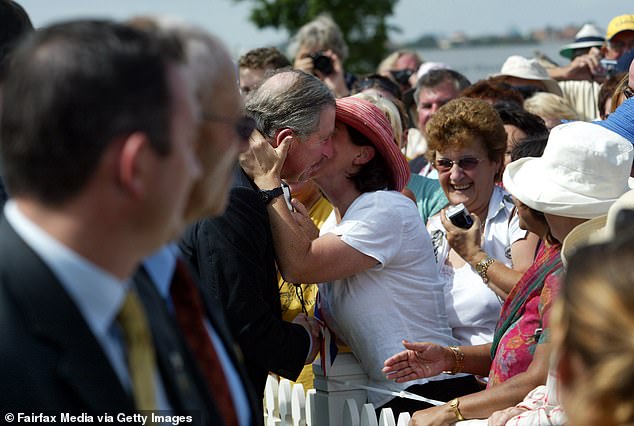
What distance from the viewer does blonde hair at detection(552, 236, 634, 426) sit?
158cm

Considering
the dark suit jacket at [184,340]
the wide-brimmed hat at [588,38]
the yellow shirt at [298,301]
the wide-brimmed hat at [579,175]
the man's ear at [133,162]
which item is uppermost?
the man's ear at [133,162]

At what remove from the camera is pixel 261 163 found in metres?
3.58

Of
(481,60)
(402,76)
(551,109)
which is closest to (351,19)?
(481,60)

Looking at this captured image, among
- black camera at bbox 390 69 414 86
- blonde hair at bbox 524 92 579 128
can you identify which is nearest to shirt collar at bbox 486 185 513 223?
blonde hair at bbox 524 92 579 128

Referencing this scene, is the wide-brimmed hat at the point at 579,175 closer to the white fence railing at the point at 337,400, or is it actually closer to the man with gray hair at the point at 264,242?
the man with gray hair at the point at 264,242

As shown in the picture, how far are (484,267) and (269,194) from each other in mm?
1042

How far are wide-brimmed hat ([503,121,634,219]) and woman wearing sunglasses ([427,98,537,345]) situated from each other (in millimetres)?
571

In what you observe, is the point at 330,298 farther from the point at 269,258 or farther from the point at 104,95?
the point at 104,95

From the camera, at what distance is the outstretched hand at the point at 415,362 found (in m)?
3.55

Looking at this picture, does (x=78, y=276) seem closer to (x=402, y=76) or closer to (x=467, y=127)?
(x=467, y=127)

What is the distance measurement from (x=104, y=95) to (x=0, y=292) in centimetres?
37

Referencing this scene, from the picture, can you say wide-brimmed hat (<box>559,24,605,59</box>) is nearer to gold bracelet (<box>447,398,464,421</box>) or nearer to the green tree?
gold bracelet (<box>447,398,464,421</box>)

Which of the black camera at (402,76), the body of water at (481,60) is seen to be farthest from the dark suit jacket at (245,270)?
the body of water at (481,60)

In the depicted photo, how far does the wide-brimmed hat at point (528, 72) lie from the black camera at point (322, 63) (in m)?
1.46
